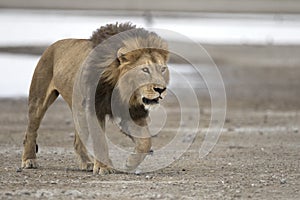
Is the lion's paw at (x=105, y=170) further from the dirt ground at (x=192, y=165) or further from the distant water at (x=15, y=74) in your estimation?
the distant water at (x=15, y=74)

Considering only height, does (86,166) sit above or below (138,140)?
below

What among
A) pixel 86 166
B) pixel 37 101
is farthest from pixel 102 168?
pixel 37 101

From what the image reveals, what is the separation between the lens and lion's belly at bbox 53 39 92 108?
1134 cm

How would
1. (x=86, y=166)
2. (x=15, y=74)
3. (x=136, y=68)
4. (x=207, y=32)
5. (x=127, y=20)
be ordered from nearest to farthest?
(x=136, y=68) → (x=86, y=166) → (x=15, y=74) → (x=207, y=32) → (x=127, y=20)

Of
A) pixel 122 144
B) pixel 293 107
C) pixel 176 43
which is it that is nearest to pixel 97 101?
pixel 122 144

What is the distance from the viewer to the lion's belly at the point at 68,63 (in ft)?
37.2

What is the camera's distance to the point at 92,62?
1089cm

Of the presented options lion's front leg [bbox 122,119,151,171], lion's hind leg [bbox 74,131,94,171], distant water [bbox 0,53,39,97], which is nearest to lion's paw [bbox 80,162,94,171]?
lion's hind leg [bbox 74,131,94,171]

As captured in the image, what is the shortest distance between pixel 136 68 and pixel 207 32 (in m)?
20.6

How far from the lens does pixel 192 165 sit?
11.6 metres

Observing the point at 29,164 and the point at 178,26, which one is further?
the point at 178,26

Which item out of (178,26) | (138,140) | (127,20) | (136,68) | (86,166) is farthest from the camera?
(178,26)

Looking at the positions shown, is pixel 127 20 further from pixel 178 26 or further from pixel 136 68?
pixel 136 68

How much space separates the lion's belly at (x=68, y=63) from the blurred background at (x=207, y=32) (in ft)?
20.7
